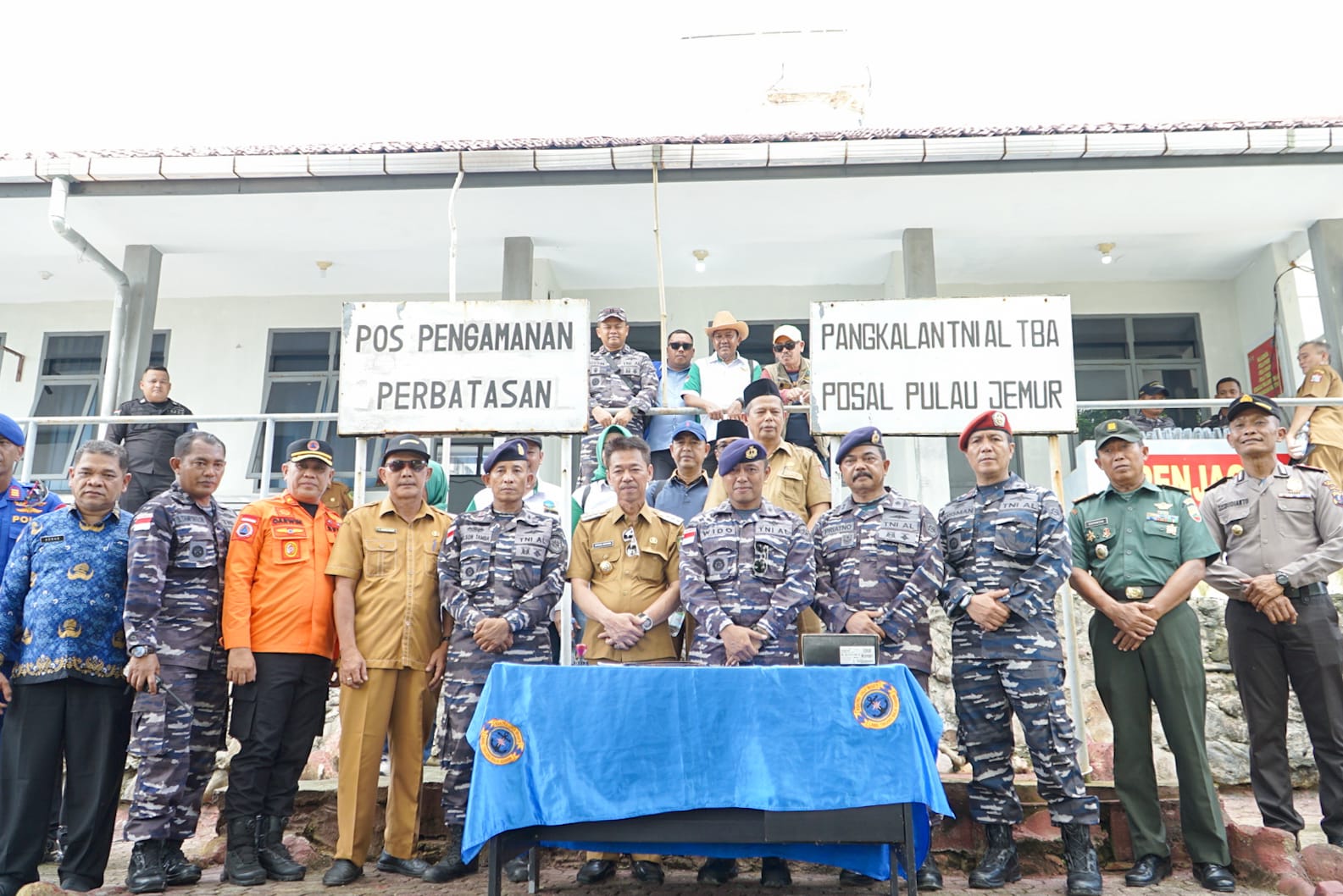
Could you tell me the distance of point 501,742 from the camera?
341 cm

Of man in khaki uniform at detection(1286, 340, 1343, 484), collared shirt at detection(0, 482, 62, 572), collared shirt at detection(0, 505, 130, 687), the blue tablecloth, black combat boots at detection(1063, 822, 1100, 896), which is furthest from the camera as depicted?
man in khaki uniform at detection(1286, 340, 1343, 484)

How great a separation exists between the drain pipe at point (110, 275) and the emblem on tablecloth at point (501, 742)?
6253 millimetres

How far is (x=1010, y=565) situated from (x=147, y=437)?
6.13 m

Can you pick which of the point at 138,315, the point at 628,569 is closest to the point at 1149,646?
the point at 628,569

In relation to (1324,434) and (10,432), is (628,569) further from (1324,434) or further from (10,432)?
(1324,434)

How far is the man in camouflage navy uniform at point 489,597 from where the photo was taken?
4.20 m

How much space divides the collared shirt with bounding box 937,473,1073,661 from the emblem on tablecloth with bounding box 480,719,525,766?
73.8 inches

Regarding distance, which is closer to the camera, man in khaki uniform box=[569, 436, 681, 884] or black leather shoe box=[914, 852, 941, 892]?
black leather shoe box=[914, 852, 941, 892]

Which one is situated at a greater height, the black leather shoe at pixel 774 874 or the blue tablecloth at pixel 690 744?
the blue tablecloth at pixel 690 744

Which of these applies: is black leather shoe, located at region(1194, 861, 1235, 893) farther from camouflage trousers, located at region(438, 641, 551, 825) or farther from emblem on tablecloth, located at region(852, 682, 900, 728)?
camouflage trousers, located at region(438, 641, 551, 825)

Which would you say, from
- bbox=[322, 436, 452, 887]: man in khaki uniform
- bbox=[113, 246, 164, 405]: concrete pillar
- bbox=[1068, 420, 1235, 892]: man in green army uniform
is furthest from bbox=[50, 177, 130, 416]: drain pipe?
bbox=[1068, 420, 1235, 892]: man in green army uniform

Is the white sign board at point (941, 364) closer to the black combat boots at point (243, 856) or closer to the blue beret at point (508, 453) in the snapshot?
the blue beret at point (508, 453)

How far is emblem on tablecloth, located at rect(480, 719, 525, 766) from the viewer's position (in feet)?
11.1

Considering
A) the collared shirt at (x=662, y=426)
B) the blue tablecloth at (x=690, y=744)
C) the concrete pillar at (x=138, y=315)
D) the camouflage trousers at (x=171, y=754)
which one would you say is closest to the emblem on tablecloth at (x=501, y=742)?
the blue tablecloth at (x=690, y=744)
